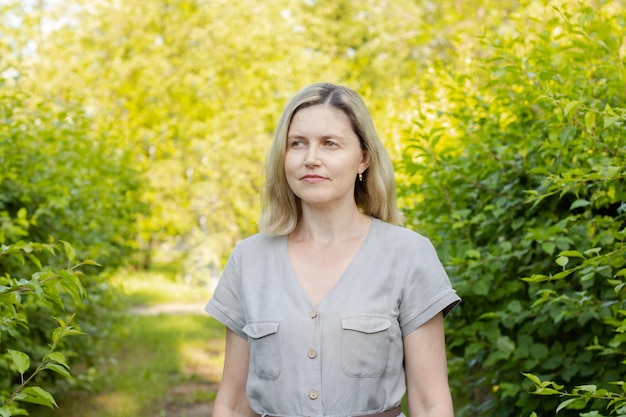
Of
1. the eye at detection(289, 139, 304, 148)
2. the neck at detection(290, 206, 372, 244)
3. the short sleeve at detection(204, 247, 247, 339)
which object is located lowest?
the short sleeve at detection(204, 247, 247, 339)

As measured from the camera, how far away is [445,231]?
404 cm

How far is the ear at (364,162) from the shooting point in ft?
8.09

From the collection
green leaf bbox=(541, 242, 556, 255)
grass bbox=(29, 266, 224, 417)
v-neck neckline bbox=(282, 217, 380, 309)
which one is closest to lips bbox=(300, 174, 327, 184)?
v-neck neckline bbox=(282, 217, 380, 309)

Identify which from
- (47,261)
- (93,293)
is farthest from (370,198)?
(93,293)

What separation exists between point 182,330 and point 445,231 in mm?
7766

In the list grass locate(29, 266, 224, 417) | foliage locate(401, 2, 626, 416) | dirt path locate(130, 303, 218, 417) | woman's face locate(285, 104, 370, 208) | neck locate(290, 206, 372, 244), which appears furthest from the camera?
dirt path locate(130, 303, 218, 417)

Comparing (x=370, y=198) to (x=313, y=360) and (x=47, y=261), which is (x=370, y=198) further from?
(x=47, y=261)

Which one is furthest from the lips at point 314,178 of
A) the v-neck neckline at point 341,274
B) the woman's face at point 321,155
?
the v-neck neckline at point 341,274

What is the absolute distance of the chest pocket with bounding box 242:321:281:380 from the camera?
226 centimetres

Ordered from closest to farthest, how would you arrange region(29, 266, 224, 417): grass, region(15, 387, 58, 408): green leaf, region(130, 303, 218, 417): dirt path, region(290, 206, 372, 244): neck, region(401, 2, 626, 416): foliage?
1. region(15, 387, 58, 408): green leaf
2. region(290, 206, 372, 244): neck
3. region(401, 2, 626, 416): foliage
4. region(29, 266, 224, 417): grass
5. region(130, 303, 218, 417): dirt path

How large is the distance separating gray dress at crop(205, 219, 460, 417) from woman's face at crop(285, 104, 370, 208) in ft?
0.64

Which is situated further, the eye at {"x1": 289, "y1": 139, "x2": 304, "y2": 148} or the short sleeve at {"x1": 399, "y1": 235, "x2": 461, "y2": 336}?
the eye at {"x1": 289, "y1": 139, "x2": 304, "y2": 148}

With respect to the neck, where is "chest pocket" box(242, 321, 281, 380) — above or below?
below

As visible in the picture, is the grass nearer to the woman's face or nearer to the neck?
the neck
